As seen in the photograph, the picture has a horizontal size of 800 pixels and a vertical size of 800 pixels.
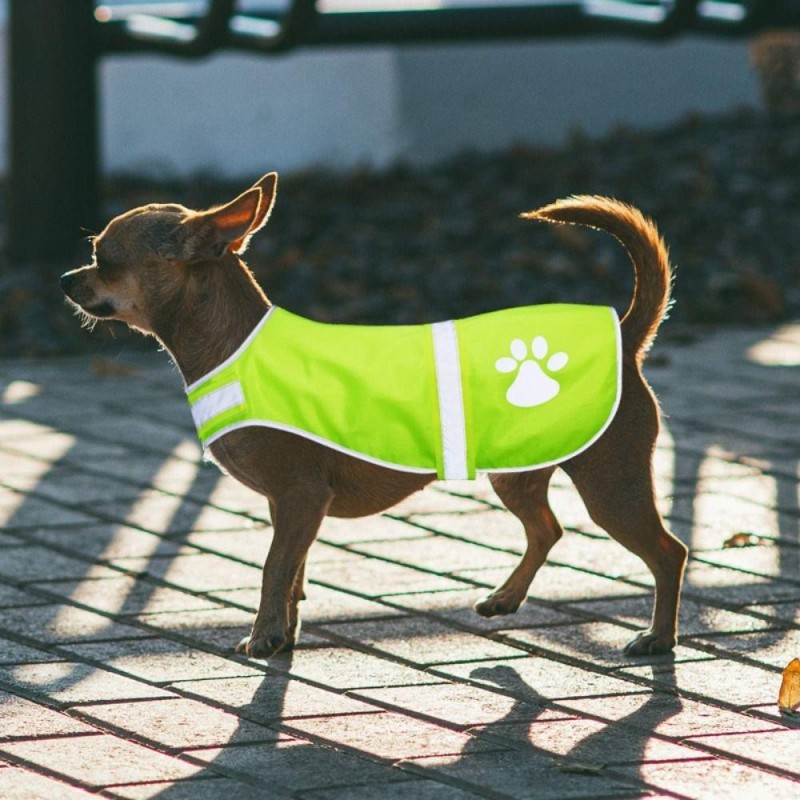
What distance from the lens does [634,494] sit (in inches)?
171

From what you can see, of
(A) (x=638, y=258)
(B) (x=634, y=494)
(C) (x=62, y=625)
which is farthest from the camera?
(C) (x=62, y=625)

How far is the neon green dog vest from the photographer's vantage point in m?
4.28

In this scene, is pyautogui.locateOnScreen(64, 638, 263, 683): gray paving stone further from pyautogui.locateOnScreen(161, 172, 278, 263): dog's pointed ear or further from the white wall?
the white wall

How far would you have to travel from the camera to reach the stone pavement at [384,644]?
141 inches

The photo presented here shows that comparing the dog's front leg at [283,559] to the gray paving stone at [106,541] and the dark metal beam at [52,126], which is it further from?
the dark metal beam at [52,126]

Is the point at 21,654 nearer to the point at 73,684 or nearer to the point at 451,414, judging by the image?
the point at 73,684

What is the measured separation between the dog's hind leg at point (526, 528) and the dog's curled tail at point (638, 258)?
50 cm

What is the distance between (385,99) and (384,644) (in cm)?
763

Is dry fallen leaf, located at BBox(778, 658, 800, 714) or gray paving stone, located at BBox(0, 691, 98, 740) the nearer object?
gray paving stone, located at BBox(0, 691, 98, 740)

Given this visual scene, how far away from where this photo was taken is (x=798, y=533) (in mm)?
5504

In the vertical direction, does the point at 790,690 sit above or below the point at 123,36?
below

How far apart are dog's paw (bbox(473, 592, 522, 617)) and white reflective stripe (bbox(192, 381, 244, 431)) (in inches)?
37.7

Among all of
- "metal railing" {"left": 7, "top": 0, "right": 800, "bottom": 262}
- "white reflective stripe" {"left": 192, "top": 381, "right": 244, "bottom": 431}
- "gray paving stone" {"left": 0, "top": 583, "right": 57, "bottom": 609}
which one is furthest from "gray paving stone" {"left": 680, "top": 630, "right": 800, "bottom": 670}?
"metal railing" {"left": 7, "top": 0, "right": 800, "bottom": 262}

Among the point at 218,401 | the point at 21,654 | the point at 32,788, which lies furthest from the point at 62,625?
the point at 32,788
